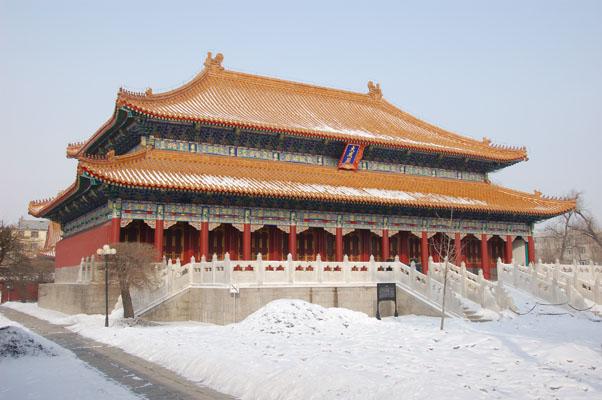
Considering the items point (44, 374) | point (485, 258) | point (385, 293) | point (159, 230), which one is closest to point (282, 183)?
point (159, 230)

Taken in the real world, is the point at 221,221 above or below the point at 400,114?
below

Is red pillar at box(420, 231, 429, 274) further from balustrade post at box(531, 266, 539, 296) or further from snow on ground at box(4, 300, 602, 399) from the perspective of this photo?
snow on ground at box(4, 300, 602, 399)

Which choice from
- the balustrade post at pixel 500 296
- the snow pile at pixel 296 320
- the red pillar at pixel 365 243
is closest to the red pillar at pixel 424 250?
the red pillar at pixel 365 243

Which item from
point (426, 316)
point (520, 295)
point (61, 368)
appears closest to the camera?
point (61, 368)

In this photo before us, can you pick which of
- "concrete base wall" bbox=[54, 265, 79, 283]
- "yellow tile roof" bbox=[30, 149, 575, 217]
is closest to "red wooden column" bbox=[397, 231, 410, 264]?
"yellow tile roof" bbox=[30, 149, 575, 217]

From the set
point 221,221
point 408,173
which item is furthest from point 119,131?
point 408,173

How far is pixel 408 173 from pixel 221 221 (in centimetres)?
1276

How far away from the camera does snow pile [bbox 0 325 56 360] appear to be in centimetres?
1414

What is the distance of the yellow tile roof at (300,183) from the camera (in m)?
25.5

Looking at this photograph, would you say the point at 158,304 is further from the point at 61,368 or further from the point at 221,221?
the point at 61,368

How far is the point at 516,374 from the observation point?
37.7 ft

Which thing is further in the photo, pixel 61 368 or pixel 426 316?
pixel 426 316

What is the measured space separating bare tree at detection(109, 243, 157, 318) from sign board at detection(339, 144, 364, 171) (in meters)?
13.3

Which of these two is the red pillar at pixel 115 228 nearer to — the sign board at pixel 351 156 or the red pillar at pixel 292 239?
the red pillar at pixel 292 239
